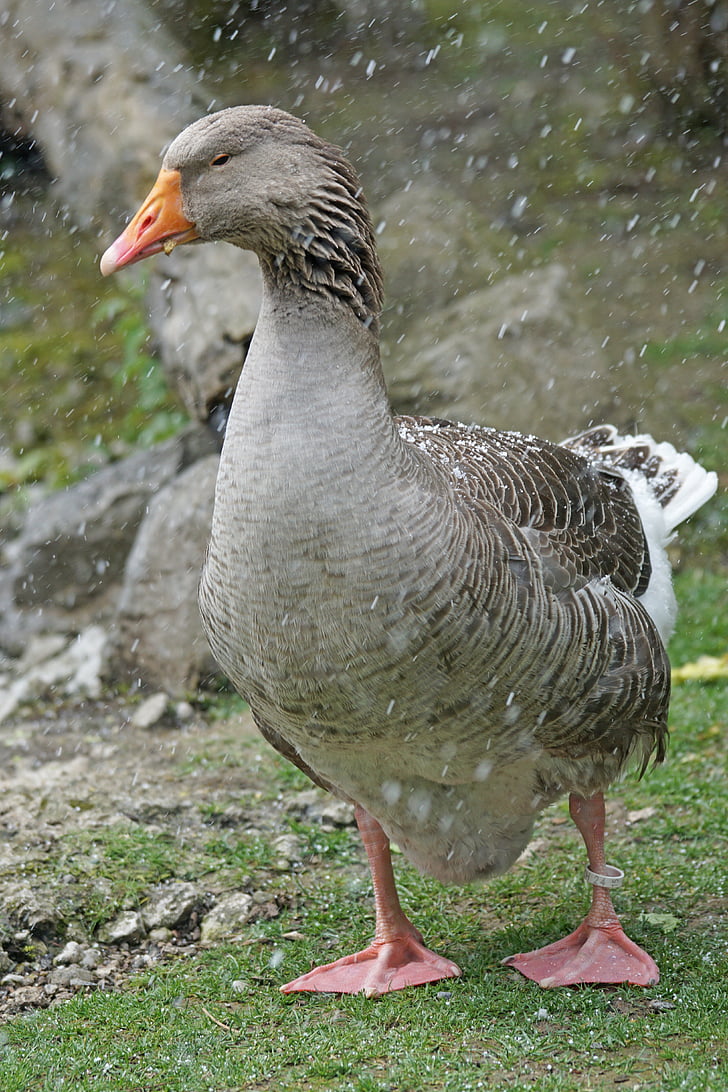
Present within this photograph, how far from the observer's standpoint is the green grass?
389cm

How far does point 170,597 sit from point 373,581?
189 inches

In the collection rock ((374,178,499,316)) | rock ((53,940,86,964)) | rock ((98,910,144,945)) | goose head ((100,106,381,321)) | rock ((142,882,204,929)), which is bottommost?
rock ((374,178,499,316))

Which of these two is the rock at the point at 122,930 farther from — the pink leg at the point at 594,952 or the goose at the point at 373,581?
the pink leg at the point at 594,952

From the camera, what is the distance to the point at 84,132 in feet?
38.4

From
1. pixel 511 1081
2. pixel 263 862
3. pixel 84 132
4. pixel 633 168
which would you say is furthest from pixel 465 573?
pixel 633 168

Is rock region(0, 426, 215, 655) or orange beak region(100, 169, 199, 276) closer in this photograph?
orange beak region(100, 169, 199, 276)

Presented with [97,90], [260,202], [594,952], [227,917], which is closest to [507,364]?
[97,90]

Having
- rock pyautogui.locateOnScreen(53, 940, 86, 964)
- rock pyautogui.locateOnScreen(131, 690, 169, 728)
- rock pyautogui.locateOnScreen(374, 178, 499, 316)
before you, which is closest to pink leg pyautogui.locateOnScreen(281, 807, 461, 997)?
rock pyautogui.locateOnScreen(53, 940, 86, 964)

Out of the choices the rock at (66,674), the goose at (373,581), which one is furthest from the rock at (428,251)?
the goose at (373,581)

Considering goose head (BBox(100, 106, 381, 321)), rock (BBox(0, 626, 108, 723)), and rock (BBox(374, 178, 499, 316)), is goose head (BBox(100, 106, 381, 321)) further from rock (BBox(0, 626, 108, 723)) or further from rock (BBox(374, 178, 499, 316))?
rock (BBox(374, 178, 499, 316))

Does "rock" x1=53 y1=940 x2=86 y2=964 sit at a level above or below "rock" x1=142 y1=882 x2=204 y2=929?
above

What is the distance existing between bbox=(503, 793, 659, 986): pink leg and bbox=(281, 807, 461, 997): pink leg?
Answer: 0.34m

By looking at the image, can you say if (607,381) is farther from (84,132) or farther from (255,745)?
(84,132)

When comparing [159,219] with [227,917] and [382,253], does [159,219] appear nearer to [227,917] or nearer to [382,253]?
[227,917]
